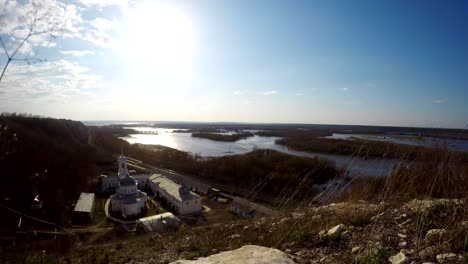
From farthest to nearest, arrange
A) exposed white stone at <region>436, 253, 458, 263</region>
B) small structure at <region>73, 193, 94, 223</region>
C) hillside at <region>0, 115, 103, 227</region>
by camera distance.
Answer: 1. small structure at <region>73, 193, 94, 223</region>
2. hillside at <region>0, 115, 103, 227</region>
3. exposed white stone at <region>436, 253, 458, 263</region>

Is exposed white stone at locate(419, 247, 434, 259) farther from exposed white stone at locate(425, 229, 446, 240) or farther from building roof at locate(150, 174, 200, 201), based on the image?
building roof at locate(150, 174, 200, 201)

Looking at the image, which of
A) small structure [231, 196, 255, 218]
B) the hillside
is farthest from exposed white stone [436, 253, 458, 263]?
the hillside

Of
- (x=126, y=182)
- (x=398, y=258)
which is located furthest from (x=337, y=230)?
(x=126, y=182)

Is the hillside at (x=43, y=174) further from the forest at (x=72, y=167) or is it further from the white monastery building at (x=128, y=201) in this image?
the white monastery building at (x=128, y=201)

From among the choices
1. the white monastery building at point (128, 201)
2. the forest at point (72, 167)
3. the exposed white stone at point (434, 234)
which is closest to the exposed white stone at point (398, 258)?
the exposed white stone at point (434, 234)

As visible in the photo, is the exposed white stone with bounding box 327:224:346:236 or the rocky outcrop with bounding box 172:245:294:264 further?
the exposed white stone with bounding box 327:224:346:236
